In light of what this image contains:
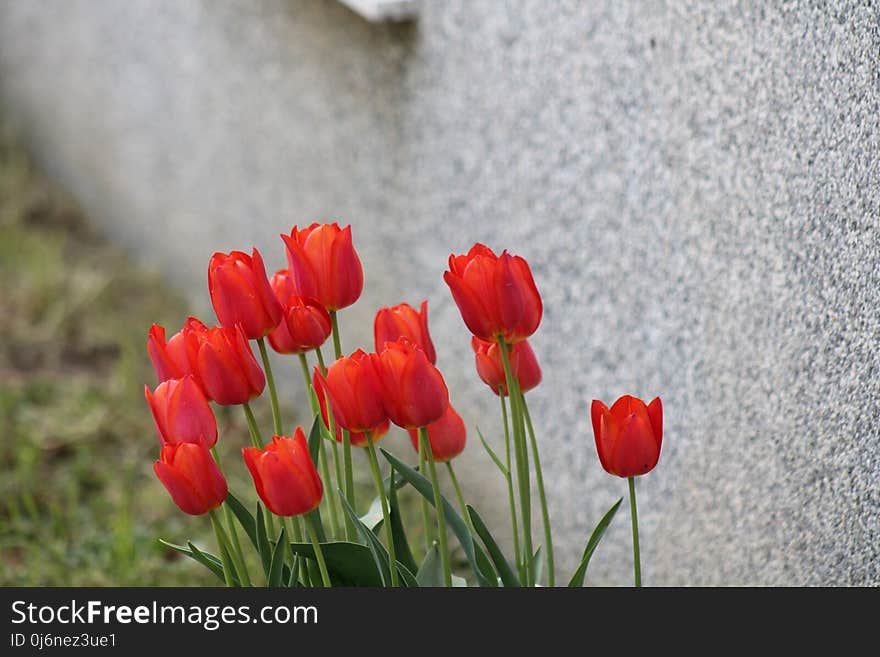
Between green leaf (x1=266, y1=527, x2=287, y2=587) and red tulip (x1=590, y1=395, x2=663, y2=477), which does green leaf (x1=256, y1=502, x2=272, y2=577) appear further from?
red tulip (x1=590, y1=395, x2=663, y2=477)

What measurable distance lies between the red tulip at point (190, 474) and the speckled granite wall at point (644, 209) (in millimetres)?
664

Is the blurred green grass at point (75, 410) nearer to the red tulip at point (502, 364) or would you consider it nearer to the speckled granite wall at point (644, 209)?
the speckled granite wall at point (644, 209)

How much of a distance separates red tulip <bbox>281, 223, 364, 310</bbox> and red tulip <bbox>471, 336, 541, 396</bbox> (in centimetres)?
14

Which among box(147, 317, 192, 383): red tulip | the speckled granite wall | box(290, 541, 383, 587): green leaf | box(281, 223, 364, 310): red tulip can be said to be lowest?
box(290, 541, 383, 587): green leaf

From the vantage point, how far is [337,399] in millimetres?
1000

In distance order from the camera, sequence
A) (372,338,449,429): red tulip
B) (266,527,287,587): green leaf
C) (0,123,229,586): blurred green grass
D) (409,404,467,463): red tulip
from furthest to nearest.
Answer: (0,123,229,586): blurred green grass
(409,404,467,463): red tulip
(266,527,287,587): green leaf
(372,338,449,429): red tulip

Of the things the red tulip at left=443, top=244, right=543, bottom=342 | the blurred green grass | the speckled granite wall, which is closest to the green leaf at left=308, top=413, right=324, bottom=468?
the red tulip at left=443, top=244, right=543, bottom=342

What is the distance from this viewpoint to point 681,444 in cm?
158

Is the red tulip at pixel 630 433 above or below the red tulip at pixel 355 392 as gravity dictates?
below

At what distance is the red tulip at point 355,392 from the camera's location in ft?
3.25

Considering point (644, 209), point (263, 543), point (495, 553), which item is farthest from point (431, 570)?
point (644, 209)

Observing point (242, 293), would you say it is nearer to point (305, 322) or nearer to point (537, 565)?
point (305, 322)

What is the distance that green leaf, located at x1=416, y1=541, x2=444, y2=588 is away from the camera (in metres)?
1.13

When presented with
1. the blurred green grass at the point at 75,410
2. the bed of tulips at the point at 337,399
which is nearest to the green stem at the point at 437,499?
the bed of tulips at the point at 337,399
